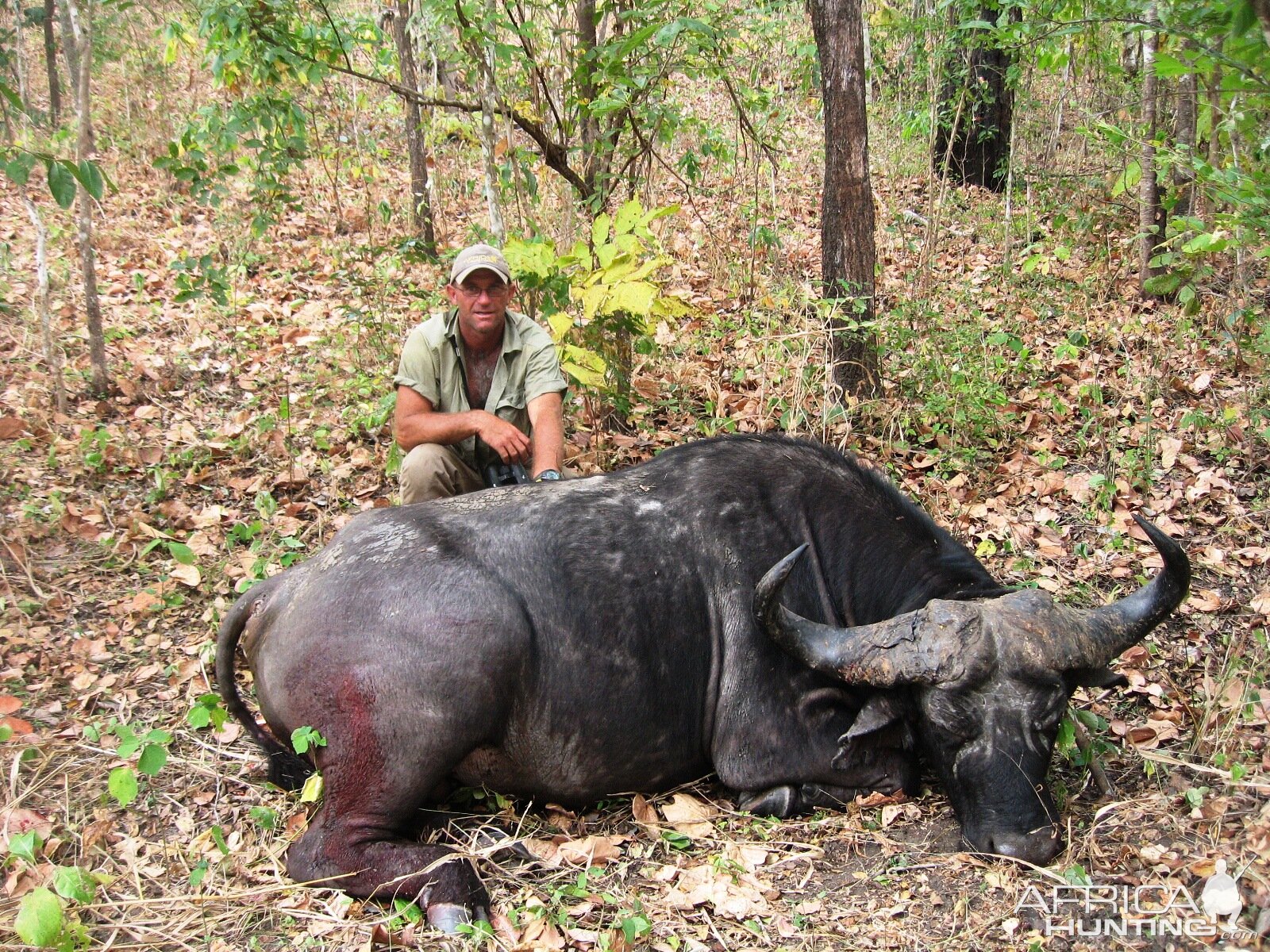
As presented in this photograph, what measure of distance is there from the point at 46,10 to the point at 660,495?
9757 mm

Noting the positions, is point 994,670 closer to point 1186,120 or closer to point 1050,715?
point 1050,715

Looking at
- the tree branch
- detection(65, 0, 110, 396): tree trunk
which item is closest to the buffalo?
the tree branch

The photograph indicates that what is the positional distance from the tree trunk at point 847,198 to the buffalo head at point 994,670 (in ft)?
8.19

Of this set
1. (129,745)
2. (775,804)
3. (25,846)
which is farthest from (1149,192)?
(25,846)

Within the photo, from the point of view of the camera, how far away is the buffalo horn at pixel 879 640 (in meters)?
3.82

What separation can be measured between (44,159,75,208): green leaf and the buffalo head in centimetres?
316

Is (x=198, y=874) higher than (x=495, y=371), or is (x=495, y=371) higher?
(x=495, y=371)

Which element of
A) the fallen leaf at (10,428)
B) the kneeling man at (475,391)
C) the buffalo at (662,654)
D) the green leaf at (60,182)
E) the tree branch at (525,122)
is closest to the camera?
the buffalo at (662,654)

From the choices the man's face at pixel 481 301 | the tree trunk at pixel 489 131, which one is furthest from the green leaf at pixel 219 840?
the tree trunk at pixel 489 131

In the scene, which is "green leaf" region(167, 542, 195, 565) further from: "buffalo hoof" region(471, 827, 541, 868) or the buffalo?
"buffalo hoof" region(471, 827, 541, 868)

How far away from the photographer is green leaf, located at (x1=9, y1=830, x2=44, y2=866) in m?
3.52

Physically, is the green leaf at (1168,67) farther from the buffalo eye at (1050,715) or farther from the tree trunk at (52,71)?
the tree trunk at (52,71)

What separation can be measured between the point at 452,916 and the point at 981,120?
34.5ft

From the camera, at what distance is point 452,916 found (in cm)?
356
